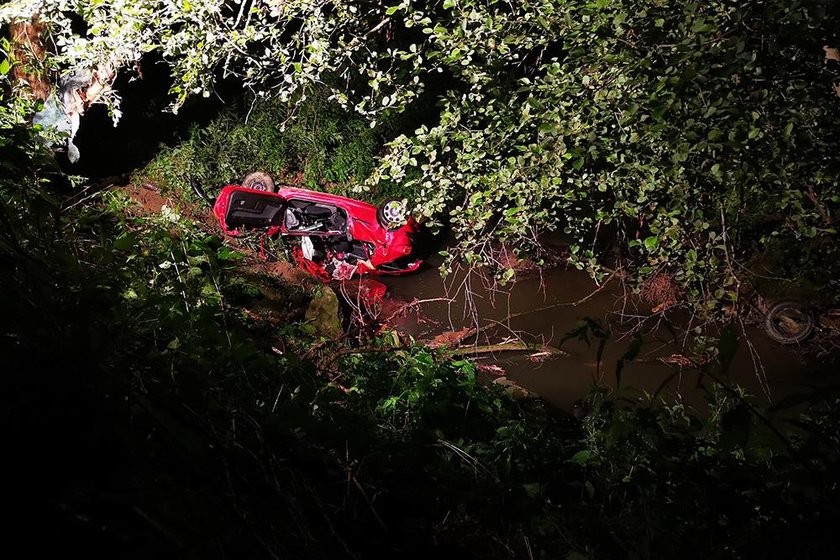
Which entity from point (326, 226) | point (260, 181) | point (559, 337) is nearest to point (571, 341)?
point (559, 337)

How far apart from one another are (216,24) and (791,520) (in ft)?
17.0

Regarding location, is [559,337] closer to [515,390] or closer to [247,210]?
[515,390]

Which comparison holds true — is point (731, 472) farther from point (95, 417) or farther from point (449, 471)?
point (95, 417)

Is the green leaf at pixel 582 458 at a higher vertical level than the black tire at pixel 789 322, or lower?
higher

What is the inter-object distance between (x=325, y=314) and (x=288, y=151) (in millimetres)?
5404

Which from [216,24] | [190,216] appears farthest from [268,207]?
[216,24]

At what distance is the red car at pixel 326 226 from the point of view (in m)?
8.56

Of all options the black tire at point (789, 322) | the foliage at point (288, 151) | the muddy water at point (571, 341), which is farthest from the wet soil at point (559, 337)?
the foliage at point (288, 151)

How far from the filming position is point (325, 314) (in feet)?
24.1

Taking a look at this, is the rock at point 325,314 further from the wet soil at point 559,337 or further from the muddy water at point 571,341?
the muddy water at point 571,341

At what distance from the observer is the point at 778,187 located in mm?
3248

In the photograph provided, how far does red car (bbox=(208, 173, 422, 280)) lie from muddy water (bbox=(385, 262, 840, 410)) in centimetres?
92

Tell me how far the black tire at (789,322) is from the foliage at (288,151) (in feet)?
23.8

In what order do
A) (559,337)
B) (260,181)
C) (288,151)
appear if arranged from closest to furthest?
(559,337) < (260,181) < (288,151)
